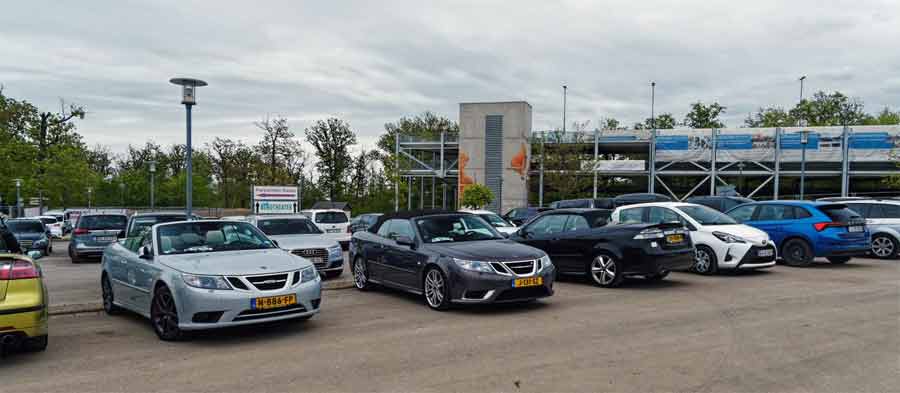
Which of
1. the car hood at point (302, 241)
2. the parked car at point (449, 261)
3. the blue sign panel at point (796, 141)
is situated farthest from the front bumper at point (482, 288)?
the blue sign panel at point (796, 141)

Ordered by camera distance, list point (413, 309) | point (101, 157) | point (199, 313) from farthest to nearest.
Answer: point (101, 157) < point (413, 309) < point (199, 313)

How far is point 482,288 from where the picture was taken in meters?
8.55

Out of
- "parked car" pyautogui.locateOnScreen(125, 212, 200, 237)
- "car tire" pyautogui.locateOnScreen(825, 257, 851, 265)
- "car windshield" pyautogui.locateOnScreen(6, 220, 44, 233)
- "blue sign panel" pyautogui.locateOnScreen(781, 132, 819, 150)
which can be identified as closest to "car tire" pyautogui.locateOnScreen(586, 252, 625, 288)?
"car tire" pyautogui.locateOnScreen(825, 257, 851, 265)

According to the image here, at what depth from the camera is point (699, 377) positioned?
5.55 meters

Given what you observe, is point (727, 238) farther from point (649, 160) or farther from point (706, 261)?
point (649, 160)

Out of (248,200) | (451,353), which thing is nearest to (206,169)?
(248,200)

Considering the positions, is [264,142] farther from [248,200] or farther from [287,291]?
[287,291]

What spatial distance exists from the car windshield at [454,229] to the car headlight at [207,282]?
3.47 meters

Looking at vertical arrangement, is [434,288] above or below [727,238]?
below

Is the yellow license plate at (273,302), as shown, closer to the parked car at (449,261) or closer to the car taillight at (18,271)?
the car taillight at (18,271)

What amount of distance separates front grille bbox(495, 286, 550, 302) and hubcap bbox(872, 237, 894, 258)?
12304 mm

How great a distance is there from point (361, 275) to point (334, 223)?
34.7ft

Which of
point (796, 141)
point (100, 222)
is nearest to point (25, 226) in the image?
point (100, 222)

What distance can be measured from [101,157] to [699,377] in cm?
7952
